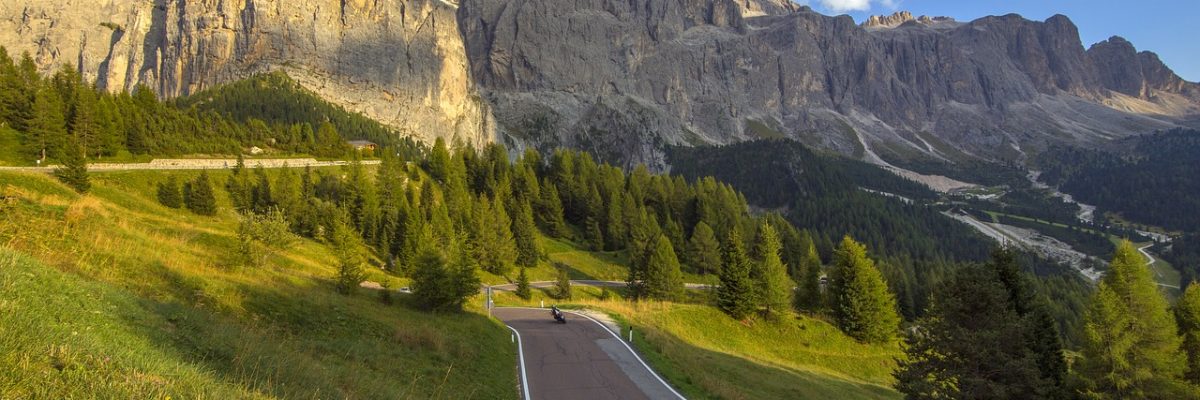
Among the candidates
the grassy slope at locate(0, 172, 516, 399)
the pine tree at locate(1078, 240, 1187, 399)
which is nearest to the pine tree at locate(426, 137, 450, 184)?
the grassy slope at locate(0, 172, 516, 399)

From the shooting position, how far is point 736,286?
Answer: 44.5 metres

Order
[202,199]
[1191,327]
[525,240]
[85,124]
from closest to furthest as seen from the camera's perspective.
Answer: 1. [1191,327]
2. [202,199]
3. [85,124]
4. [525,240]

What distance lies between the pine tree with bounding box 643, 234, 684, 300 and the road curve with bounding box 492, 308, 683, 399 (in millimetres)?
17521

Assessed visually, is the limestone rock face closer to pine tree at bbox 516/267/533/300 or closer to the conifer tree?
pine tree at bbox 516/267/533/300

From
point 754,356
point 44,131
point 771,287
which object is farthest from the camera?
point 44,131

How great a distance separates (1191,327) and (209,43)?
226496 mm

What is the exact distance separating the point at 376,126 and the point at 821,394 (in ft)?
550

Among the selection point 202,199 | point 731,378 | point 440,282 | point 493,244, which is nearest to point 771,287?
point 731,378

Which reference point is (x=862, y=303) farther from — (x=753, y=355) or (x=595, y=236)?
(x=595, y=236)

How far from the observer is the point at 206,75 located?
17712 centimetres

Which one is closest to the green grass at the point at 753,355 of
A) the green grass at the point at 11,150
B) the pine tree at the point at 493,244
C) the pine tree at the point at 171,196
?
the pine tree at the point at 493,244

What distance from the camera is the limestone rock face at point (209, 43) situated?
586 feet

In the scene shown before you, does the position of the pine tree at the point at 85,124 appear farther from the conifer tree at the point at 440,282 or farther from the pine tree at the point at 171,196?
the conifer tree at the point at 440,282

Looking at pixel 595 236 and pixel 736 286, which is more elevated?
pixel 595 236
